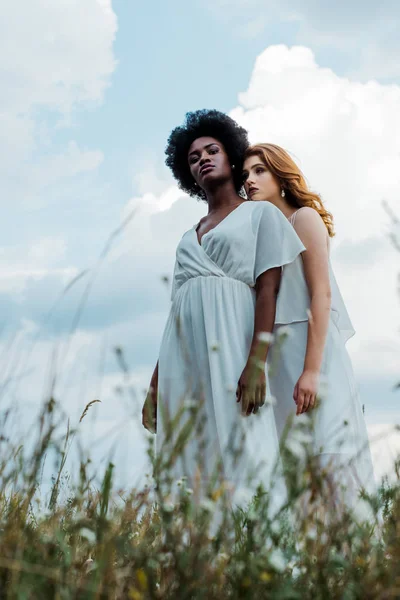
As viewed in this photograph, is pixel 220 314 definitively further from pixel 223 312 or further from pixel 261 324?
pixel 261 324

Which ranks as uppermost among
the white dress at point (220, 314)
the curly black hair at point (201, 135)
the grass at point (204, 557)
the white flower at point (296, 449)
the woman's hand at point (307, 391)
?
the curly black hair at point (201, 135)

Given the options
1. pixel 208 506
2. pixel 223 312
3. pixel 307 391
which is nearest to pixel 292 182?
pixel 223 312

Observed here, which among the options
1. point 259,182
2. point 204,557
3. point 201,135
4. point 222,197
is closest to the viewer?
point 204,557

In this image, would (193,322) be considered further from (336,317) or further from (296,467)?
(296,467)

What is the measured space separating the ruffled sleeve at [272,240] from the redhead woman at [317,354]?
129 mm

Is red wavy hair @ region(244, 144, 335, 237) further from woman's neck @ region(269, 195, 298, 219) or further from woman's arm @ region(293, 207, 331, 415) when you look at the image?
woman's arm @ region(293, 207, 331, 415)

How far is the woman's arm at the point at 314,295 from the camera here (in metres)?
3.41

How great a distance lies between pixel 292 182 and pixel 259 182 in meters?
0.20

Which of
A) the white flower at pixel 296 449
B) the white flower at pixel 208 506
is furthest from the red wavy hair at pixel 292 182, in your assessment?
the white flower at pixel 208 506

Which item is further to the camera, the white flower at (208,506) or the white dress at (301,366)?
the white dress at (301,366)

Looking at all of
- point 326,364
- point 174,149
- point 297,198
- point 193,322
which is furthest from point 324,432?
point 174,149

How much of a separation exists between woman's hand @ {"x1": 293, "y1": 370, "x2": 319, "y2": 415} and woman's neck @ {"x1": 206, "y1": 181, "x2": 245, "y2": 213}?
46.2 inches

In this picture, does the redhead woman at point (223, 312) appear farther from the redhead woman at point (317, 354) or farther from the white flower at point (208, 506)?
the white flower at point (208, 506)

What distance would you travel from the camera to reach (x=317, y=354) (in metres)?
3.43
